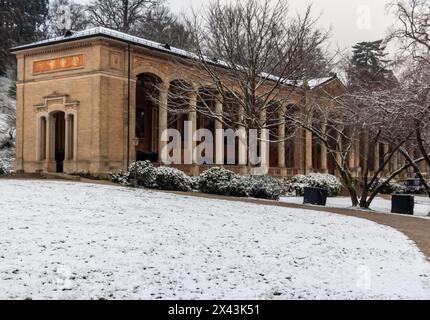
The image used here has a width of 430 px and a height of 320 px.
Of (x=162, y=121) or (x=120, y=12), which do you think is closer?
(x=162, y=121)

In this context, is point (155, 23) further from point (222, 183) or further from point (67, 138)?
point (222, 183)

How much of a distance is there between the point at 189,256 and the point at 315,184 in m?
26.8

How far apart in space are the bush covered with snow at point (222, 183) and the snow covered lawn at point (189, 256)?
1075 centimetres

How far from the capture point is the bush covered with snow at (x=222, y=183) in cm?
2728

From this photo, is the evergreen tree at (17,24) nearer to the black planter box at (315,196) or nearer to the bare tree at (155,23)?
the bare tree at (155,23)

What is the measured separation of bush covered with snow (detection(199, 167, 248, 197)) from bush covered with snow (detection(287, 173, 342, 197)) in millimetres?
9285

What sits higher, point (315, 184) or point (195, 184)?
point (195, 184)

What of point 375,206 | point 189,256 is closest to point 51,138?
point 375,206

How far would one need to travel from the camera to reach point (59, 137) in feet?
125

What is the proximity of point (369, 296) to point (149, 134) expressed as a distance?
34.7 meters
